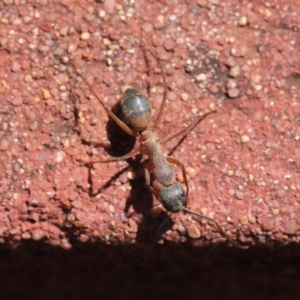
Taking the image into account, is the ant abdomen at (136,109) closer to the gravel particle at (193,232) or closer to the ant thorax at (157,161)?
the ant thorax at (157,161)

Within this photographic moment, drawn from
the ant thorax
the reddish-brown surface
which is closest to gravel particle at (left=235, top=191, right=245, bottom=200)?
the reddish-brown surface

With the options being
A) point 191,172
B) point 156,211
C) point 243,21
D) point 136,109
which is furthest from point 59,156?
point 243,21

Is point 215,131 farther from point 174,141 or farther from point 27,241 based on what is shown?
point 27,241

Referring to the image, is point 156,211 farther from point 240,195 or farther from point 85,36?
point 85,36

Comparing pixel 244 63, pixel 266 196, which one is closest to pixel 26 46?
pixel 244 63

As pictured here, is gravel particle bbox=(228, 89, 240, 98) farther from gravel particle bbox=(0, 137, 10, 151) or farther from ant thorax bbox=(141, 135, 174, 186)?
gravel particle bbox=(0, 137, 10, 151)

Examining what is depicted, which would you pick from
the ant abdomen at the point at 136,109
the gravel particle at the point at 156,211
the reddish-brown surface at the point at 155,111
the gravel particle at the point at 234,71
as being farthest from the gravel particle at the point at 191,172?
the gravel particle at the point at 234,71
